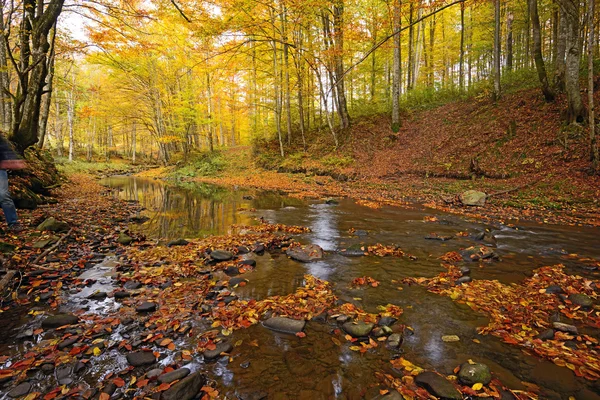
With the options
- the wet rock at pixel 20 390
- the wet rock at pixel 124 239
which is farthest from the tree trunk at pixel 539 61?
the wet rock at pixel 20 390

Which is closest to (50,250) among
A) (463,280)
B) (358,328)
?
(358,328)

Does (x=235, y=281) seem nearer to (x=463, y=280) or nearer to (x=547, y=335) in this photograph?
(x=463, y=280)

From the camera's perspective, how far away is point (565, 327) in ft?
11.4

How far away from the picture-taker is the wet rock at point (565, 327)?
134 inches

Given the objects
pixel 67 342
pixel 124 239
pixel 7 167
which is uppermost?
pixel 7 167

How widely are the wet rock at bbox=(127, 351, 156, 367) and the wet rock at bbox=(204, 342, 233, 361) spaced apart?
541mm

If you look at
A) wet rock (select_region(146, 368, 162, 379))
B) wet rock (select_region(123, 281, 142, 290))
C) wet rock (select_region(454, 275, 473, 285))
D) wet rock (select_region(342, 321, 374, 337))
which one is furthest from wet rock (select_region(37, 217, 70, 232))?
wet rock (select_region(454, 275, 473, 285))

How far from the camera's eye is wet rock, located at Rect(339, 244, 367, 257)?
629cm

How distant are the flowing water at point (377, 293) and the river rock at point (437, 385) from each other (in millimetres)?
196

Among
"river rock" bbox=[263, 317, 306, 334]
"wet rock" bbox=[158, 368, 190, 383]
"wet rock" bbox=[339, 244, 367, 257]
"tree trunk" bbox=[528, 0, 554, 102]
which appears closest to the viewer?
"wet rock" bbox=[158, 368, 190, 383]

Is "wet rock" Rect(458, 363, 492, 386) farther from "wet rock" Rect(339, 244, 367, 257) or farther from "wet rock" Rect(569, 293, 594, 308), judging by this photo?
"wet rock" Rect(339, 244, 367, 257)

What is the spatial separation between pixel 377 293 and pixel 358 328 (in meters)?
1.10

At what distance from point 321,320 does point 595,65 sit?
20.6m

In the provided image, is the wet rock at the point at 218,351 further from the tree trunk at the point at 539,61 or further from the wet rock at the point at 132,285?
the tree trunk at the point at 539,61
